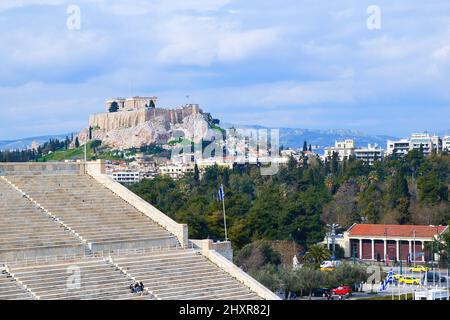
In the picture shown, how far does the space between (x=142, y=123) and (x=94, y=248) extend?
90216 mm

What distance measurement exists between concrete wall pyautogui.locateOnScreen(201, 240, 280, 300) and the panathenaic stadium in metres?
0.02

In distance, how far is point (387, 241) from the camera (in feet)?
172

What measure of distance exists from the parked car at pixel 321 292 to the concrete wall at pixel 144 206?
6796mm

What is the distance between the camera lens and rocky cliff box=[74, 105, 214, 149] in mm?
104625

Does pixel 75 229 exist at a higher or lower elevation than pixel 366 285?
higher

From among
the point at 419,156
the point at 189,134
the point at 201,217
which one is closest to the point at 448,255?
the point at 201,217

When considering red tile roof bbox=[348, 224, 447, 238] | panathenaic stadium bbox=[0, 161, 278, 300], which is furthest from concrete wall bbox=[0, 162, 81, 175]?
red tile roof bbox=[348, 224, 447, 238]

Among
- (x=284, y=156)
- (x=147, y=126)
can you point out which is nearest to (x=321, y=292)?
(x=284, y=156)

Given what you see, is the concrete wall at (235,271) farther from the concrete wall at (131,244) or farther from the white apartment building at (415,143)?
the white apartment building at (415,143)

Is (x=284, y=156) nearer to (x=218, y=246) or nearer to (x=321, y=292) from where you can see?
(x=321, y=292)

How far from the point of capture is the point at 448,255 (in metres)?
44.4

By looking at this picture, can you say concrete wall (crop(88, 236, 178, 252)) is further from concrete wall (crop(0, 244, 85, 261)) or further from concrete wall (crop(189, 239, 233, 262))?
concrete wall (crop(189, 239, 233, 262))
